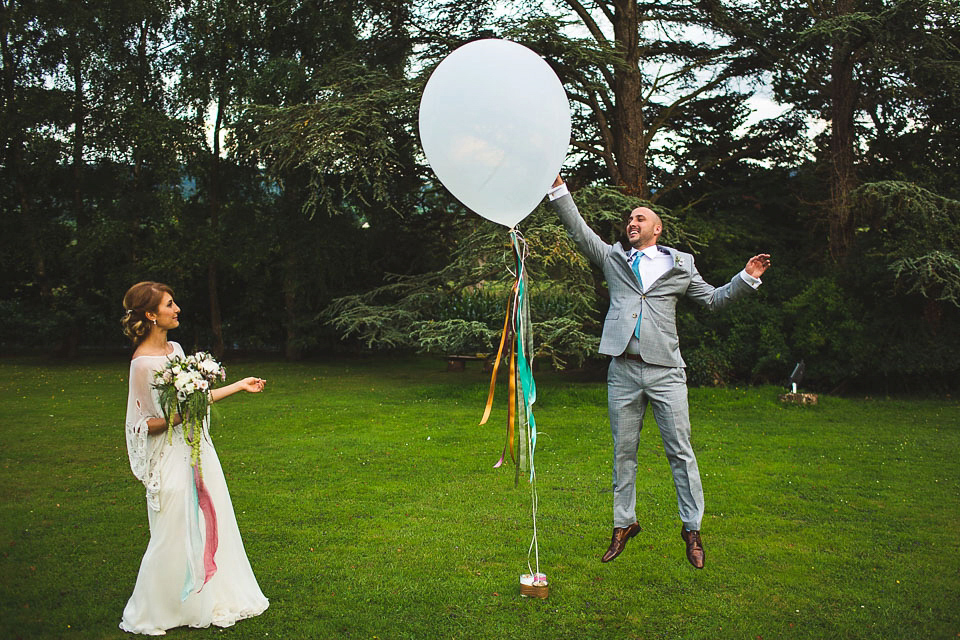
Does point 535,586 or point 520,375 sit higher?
point 520,375

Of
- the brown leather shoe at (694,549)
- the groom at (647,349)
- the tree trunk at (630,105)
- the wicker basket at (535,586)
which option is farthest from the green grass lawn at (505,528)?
the tree trunk at (630,105)

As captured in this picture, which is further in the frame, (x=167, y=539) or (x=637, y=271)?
(x=637, y=271)

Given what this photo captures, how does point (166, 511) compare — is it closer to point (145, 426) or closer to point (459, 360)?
point (145, 426)

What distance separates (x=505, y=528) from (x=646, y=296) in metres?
2.35

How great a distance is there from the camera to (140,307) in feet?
13.9

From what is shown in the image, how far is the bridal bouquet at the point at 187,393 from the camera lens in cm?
412

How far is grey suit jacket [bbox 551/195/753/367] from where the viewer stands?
4516mm

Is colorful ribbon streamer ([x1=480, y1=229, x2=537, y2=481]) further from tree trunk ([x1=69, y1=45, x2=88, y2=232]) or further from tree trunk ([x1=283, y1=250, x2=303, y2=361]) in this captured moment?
tree trunk ([x1=69, y1=45, x2=88, y2=232])

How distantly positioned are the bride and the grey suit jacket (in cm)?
202

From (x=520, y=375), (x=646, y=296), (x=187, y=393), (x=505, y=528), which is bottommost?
(x=505, y=528)

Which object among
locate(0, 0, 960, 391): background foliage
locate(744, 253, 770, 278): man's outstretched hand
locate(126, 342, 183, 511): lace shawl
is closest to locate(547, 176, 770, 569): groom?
locate(744, 253, 770, 278): man's outstretched hand

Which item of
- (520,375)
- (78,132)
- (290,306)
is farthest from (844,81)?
(78,132)

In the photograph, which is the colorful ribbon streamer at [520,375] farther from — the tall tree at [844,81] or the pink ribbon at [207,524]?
the tall tree at [844,81]

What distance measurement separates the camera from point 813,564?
202 inches
